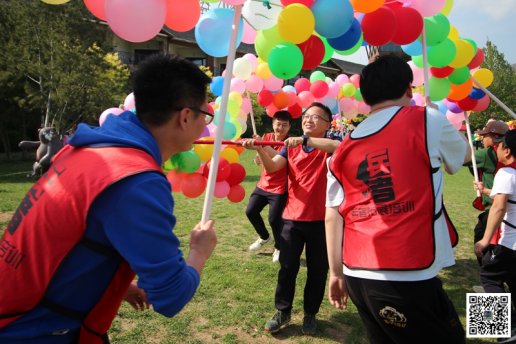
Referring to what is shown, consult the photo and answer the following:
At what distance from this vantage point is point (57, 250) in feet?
3.71

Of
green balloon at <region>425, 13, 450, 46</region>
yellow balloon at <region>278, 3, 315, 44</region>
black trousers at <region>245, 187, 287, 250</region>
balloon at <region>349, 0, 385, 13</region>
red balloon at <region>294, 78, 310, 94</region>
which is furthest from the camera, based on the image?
red balloon at <region>294, 78, 310, 94</region>

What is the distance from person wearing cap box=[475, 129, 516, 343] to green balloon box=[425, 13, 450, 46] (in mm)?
945

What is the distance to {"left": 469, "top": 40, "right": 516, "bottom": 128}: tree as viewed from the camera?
24.8 m

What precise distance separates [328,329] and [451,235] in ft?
5.96

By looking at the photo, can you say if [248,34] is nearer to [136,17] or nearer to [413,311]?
[136,17]

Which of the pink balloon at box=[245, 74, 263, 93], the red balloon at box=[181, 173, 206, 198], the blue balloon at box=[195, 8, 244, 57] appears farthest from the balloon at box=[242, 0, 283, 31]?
the pink balloon at box=[245, 74, 263, 93]

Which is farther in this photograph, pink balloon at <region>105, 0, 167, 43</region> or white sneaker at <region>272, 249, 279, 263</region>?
white sneaker at <region>272, 249, 279, 263</region>

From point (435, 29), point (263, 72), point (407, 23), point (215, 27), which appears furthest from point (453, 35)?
point (215, 27)

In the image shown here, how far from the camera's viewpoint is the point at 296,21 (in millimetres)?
2691

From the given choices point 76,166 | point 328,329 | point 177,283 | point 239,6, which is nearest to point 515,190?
point 328,329

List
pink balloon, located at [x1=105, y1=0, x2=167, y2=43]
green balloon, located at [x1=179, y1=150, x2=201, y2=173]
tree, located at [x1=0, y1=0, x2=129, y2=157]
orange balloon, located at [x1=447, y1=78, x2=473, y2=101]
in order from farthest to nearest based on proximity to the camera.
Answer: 1. tree, located at [x1=0, y1=0, x2=129, y2=157]
2. orange balloon, located at [x1=447, y1=78, x2=473, y2=101]
3. green balloon, located at [x1=179, y1=150, x2=201, y2=173]
4. pink balloon, located at [x1=105, y1=0, x2=167, y2=43]

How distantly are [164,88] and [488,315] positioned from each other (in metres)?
Result: 3.25

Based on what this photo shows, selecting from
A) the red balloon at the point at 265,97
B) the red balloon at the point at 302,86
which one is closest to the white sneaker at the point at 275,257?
the red balloon at the point at 265,97

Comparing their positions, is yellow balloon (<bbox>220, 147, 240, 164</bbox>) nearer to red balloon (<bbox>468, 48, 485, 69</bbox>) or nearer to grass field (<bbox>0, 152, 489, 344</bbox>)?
grass field (<bbox>0, 152, 489, 344</bbox>)
